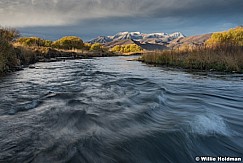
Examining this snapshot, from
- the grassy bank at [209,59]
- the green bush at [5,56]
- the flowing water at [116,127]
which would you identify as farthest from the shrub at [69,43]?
the flowing water at [116,127]

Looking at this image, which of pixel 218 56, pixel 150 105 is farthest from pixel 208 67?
pixel 150 105

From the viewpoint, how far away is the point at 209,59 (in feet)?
61.1

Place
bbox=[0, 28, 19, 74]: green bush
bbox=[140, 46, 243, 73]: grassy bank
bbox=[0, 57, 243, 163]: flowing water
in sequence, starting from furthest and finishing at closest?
bbox=[140, 46, 243, 73]: grassy bank, bbox=[0, 28, 19, 74]: green bush, bbox=[0, 57, 243, 163]: flowing water

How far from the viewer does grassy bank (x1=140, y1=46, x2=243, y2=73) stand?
16453 millimetres

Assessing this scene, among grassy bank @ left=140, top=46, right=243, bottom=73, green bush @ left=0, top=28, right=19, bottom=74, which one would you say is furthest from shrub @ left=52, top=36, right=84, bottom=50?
green bush @ left=0, top=28, right=19, bottom=74

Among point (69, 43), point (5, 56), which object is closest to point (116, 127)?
point (5, 56)

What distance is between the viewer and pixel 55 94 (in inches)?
348

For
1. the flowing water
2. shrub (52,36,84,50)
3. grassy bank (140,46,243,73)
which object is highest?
shrub (52,36,84,50)

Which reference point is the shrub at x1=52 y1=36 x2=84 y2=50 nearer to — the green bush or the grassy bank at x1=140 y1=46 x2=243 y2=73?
the grassy bank at x1=140 y1=46 x2=243 y2=73

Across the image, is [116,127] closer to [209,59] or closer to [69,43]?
[209,59]

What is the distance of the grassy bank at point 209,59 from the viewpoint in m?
16.5

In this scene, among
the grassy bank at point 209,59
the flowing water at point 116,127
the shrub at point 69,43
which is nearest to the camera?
the flowing water at point 116,127

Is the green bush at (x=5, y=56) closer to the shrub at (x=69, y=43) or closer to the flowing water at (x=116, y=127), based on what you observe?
the flowing water at (x=116, y=127)

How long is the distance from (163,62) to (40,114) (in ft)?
69.7
